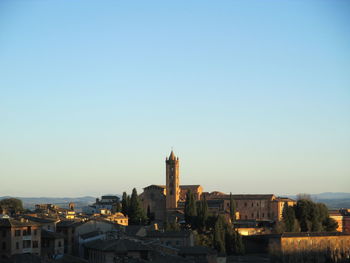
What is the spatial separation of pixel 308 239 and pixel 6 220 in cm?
3353

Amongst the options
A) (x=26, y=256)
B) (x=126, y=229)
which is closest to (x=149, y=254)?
(x=26, y=256)

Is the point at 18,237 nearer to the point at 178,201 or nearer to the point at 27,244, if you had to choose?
the point at 27,244

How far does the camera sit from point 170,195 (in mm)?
96312

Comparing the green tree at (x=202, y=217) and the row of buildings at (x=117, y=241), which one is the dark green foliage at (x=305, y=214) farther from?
the green tree at (x=202, y=217)

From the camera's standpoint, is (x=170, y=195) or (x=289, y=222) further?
(x=170, y=195)

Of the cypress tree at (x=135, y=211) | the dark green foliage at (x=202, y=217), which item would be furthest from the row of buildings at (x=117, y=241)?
the dark green foliage at (x=202, y=217)

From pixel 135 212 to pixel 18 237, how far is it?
93.0 ft

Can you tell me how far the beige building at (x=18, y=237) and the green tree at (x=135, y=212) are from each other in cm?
2565

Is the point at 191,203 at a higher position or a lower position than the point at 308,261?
higher

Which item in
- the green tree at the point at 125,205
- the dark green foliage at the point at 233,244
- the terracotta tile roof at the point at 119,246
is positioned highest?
the green tree at the point at 125,205

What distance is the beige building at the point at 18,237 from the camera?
43875 mm

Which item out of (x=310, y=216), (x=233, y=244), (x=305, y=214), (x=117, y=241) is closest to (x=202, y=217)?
(x=233, y=244)

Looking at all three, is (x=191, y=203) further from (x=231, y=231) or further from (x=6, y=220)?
(x=6, y=220)

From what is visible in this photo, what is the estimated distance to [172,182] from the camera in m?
97.6
